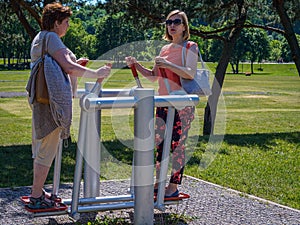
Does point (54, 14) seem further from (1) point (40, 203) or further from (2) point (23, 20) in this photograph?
(2) point (23, 20)

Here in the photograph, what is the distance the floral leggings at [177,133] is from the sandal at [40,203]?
3.43 ft

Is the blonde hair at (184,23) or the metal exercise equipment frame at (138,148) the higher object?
the blonde hair at (184,23)

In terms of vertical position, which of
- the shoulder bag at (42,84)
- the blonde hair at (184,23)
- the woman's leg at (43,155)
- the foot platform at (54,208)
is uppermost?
the blonde hair at (184,23)

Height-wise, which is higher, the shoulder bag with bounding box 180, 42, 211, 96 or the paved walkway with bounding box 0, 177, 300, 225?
the shoulder bag with bounding box 180, 42, 211, 96

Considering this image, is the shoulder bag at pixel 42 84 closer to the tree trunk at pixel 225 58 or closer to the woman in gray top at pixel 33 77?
the woman in gray top at pixel 33 77

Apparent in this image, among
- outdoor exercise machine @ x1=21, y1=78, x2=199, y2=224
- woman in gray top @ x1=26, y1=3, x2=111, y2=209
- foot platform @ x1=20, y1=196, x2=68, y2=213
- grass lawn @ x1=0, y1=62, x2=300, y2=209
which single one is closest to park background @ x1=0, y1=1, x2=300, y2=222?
grass lawn @ x1=0, y1=62, x2=300, y2=209

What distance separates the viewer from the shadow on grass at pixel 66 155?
830 centimetres

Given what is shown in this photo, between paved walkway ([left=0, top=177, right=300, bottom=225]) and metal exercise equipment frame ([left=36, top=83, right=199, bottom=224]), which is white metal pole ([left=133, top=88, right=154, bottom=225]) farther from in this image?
paved walkway ([left=0, top=177, right=300, bottom=225])

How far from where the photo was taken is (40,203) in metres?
5.33

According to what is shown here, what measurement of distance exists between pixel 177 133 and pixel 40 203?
53.5 inches

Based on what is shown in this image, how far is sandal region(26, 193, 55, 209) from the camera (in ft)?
17.4

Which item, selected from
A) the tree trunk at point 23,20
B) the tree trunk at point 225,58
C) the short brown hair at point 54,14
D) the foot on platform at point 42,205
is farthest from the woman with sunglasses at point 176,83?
the tree trunk at point 225,58

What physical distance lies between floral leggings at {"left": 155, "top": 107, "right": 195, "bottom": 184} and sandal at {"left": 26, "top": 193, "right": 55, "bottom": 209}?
1045 millimetres

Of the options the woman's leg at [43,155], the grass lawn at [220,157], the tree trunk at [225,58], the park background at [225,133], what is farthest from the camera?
the tree trunk at [225,58]
